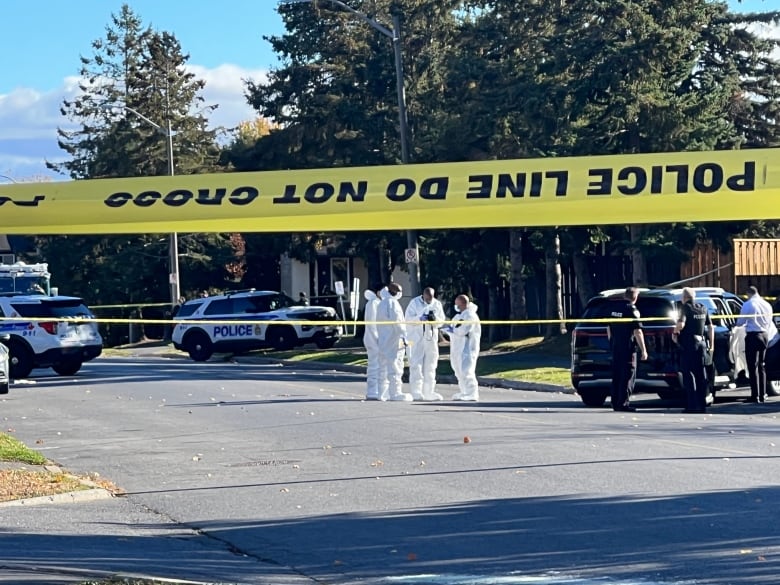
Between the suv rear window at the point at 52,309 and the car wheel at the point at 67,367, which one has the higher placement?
the suv rear window at the point at 52,309

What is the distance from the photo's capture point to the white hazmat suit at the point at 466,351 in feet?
71.3

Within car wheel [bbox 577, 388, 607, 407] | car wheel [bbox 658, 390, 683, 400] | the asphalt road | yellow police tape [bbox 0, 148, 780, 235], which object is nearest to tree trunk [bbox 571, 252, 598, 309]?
car wheel [bbox 658, 390, 683, 400]

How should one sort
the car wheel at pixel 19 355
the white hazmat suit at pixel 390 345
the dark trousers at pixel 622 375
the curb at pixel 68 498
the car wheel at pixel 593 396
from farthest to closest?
1. the car wheel at pixel 19 355
2. the white hazmat suit at pixel 390 345
3. the car wheel at pixel 593 396
4. the dark trousers at pixel 622 375
5. the curb at pixel 68 498

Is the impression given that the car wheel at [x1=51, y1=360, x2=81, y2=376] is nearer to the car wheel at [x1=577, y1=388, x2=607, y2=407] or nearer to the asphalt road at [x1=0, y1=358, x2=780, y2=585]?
the asphalt road at [x1=0, y1=358, x2=780, y2=585]

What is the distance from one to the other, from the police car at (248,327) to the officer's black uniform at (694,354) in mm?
19495

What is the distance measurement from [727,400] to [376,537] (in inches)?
507

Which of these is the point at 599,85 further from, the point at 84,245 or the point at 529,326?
the point at 84,245

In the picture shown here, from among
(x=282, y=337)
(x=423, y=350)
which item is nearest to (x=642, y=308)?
(x=423, y=350)

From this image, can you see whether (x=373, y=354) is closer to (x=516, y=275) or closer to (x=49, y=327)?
(x=49, y=327)

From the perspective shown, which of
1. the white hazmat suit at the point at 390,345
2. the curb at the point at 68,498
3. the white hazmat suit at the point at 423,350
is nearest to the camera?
the curb at the point at 68,498

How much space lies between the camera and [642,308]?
19.7 m

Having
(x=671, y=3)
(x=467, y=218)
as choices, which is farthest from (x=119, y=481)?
(x=671, y=3)

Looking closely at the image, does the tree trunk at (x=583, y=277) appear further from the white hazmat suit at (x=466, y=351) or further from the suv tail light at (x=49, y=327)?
the white hazmat suit at (x=466, y=351)

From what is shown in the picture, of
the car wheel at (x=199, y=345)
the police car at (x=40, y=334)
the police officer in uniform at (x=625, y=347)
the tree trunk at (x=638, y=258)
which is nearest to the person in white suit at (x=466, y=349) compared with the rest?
the police officer in uniform at (x=625, y=347)
